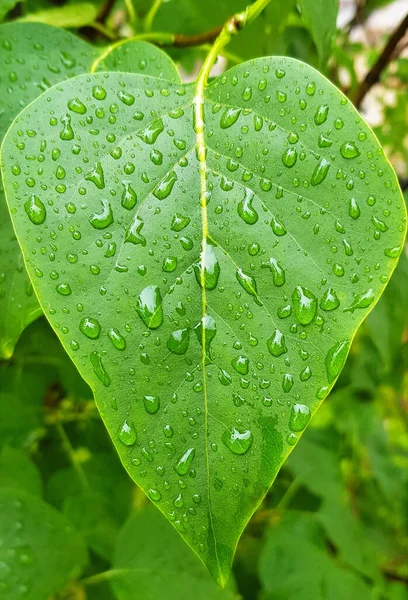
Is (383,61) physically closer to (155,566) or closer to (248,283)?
(248,283)

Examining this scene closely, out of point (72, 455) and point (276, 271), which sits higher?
point (276, 271)

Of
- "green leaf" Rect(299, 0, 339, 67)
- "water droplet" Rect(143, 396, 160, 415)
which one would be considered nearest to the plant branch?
"green leaf" Rect(299, 0, 339, 67)

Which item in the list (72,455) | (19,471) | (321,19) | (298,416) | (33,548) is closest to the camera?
(298,416)

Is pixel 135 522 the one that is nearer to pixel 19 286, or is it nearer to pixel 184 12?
pixel 19 286

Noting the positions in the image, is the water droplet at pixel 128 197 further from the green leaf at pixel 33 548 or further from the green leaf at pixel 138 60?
the green leaf at pixel 33 548

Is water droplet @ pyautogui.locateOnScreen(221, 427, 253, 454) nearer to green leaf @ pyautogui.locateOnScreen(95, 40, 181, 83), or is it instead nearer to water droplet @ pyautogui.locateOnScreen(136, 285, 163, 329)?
water droplet @ pyautogui.locateOnScreen(136, 285, 163, 329)

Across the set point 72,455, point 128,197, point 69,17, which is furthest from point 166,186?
point 72,455
